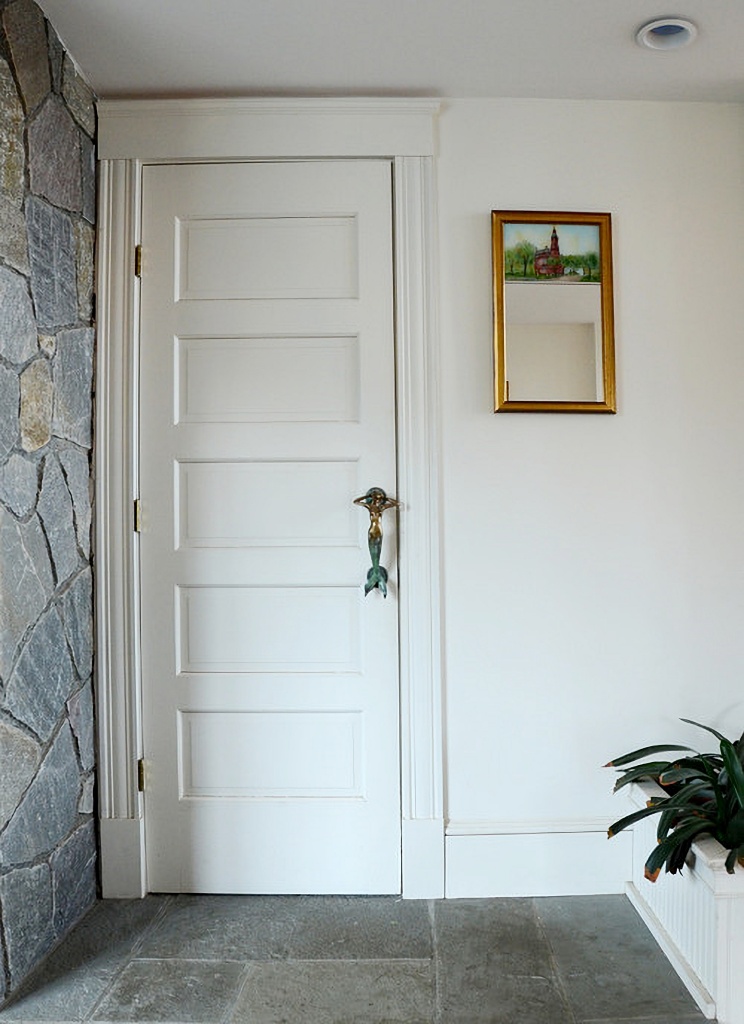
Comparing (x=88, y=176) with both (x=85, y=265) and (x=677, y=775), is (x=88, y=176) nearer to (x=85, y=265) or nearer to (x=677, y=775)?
(x=85, y=265)

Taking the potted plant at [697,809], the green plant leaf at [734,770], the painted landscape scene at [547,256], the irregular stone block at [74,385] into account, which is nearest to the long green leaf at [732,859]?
the potted plant at [697,809]

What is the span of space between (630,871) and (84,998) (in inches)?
57.7

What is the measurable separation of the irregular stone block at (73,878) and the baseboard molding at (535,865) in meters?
1.00

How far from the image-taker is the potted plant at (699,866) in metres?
1.68

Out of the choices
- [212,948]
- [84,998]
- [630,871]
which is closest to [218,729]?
[212,948]

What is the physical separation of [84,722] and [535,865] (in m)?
1.33

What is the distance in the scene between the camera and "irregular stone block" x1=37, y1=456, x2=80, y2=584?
199 centimetres

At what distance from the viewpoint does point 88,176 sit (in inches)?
87.9

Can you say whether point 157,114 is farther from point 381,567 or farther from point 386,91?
point 381,567

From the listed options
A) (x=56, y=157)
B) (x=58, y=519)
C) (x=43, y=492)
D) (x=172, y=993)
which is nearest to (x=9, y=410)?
(x=43, y=492)

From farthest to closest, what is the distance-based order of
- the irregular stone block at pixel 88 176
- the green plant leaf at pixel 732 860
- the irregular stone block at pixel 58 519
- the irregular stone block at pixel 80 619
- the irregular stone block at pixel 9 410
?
the irregular stone block at pixel 88 176
the irregular stone block at pixel 80 619
the irregular stone block at pixel 58 519
the irregular stone block at pixel 9 410
the green plant leaf at pixel 732 860

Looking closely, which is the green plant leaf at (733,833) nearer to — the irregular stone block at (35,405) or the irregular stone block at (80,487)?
the irregular stone block at (80,487)

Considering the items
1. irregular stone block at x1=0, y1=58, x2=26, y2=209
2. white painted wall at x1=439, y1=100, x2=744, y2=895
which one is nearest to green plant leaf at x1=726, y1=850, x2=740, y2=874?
white painted wall at x1=439, y1=100, x2=744, y2=895

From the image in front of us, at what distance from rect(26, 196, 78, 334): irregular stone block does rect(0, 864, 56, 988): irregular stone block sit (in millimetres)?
1321
